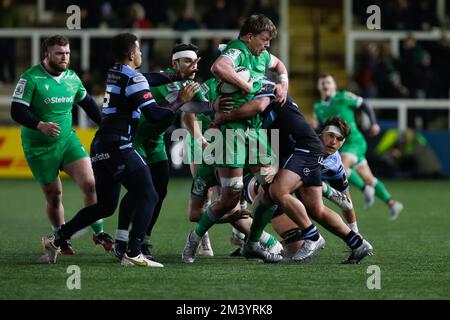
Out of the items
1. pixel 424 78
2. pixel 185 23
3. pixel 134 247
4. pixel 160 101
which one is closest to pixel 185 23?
pixel 185 23

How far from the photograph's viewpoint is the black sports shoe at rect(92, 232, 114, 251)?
34.2 feet

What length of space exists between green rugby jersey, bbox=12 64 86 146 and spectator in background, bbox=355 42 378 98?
529 inches

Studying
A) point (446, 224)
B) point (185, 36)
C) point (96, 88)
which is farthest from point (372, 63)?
point (446, 224)

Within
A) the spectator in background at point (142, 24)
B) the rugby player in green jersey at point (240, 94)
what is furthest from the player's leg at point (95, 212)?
the spectator in background at point (142, 24)

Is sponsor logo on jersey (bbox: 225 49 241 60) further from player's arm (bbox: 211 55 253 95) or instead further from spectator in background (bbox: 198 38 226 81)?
spectator in background (bbox: 198 38 226 81)

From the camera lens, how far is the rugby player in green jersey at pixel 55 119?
10.1 meters

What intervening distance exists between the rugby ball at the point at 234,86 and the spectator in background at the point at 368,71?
14000 mm

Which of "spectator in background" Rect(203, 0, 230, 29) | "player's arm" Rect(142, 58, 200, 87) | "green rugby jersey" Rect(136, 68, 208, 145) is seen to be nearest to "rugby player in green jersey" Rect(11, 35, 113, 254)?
"green rugby jersey" Rect(136, 68, 208, 145)

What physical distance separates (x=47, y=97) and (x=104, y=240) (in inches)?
58.9

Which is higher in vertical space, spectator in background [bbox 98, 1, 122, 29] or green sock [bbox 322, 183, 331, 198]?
spectator in background [bbox 98, 1, 122, 29]

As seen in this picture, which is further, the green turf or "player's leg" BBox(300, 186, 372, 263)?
"player's leg" BBox(300, 186, 372, 263)

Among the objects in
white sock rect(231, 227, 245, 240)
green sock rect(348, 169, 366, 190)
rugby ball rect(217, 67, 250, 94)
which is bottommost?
green sock rect(348, 169, 366, 190)

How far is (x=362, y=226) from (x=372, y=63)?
10212mm
